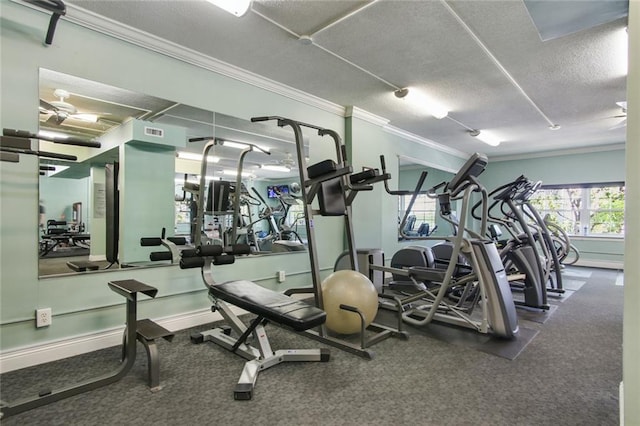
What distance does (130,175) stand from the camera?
A: 2676mm

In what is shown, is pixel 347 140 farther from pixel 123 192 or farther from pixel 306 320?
pixel 306 320

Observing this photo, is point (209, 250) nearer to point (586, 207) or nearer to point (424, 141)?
point (424, 141)

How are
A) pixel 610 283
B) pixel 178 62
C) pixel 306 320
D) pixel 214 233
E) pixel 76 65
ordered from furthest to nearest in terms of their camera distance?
pixel 610 283
pixel 214 233
pixel 178 62
pixel 76 65
pixel 306 320

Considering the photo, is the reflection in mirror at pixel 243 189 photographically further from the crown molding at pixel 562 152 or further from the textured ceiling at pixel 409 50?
the crown molding at pixel 562 152

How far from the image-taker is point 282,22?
8.11 ft

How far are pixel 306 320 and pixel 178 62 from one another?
8.15ft

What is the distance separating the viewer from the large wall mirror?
2291 millimetres

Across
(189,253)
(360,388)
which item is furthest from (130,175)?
(360,388)

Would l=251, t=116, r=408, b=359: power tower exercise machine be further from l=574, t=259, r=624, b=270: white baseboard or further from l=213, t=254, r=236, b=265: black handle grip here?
l=574, t=259, r=624, b=270: white baseboard

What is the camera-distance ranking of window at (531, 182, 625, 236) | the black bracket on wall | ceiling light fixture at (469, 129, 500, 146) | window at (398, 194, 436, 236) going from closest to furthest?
1. the black bracket on wall
2. ceiling light fixture at (469, 129, 500, 146)
3. window at (531, 182, 625, 236)
4. window at (398, 194, 436, 236)

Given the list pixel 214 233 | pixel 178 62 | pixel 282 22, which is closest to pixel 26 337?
pixel 214 233

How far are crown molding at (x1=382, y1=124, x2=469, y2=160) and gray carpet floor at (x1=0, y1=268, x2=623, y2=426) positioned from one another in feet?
11.9

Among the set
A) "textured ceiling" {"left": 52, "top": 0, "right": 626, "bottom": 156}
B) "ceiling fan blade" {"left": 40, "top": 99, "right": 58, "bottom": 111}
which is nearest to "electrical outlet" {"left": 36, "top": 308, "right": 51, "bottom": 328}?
"ceiling fan blade" {"left": 40, "top": 99, "right": 58, "bottom": 111}

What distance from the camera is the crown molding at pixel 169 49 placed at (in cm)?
232
